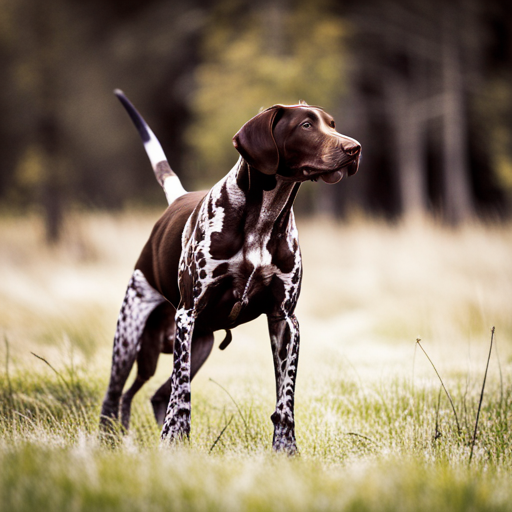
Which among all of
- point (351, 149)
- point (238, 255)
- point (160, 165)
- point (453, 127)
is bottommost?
A: point (238, 255)

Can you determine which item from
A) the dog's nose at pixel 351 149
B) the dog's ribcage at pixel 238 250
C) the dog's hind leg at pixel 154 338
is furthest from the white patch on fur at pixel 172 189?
the dog's nose at pixel 351 149

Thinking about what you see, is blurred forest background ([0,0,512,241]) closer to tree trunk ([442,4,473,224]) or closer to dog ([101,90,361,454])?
tree trunk ([442,4,473,224])

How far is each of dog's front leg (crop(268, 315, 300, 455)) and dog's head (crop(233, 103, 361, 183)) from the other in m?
0.70

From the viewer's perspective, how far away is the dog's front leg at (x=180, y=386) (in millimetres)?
2967

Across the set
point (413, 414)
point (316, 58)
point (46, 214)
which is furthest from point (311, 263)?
point (413, 414)

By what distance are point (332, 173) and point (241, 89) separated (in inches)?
496

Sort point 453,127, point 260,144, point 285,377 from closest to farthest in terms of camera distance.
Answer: point 260,144 → point 285,377 → point 453,127

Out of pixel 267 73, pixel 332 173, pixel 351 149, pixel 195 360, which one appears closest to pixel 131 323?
pixel 195 360

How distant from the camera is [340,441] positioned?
324 centimetres

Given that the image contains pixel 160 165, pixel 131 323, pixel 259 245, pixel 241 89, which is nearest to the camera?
pixel 259 245

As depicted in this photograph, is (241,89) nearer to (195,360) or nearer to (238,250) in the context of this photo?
(195,360)

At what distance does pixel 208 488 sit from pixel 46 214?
10.7 metres

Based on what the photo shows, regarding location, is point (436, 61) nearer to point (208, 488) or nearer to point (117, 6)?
point (117, 6)

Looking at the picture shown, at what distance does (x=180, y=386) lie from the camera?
300 centimetres
